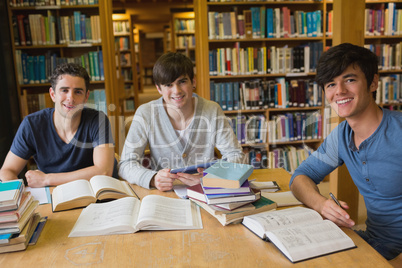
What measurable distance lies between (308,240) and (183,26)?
7.48 m

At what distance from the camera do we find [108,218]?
1130mm

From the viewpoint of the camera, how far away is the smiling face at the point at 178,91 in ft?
5.88

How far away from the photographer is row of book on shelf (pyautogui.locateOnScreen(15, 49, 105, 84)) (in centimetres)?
330

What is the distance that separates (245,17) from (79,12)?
1.76 meters

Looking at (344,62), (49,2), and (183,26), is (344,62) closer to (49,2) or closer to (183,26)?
(49,2)

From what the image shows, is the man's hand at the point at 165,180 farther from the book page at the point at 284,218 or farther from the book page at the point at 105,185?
the book page at the point at 284,218

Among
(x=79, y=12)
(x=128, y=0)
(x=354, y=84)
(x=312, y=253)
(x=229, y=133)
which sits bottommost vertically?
(x=312, y=253)

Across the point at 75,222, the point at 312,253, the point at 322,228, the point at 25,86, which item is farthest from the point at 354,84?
the point at 25,86

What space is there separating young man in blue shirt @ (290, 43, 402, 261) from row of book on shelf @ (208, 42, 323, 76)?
229cm

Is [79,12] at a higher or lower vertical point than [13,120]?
higher

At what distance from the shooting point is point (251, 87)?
3.63m

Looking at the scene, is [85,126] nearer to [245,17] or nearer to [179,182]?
[179,182]

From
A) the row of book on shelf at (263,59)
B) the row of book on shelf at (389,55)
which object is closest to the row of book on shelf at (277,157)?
the row of book on shelf at (263,59)

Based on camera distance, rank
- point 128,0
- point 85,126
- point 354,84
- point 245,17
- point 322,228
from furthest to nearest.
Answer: point 128,0
point 245,17
point 85,126
point 354,84
point 322,228
